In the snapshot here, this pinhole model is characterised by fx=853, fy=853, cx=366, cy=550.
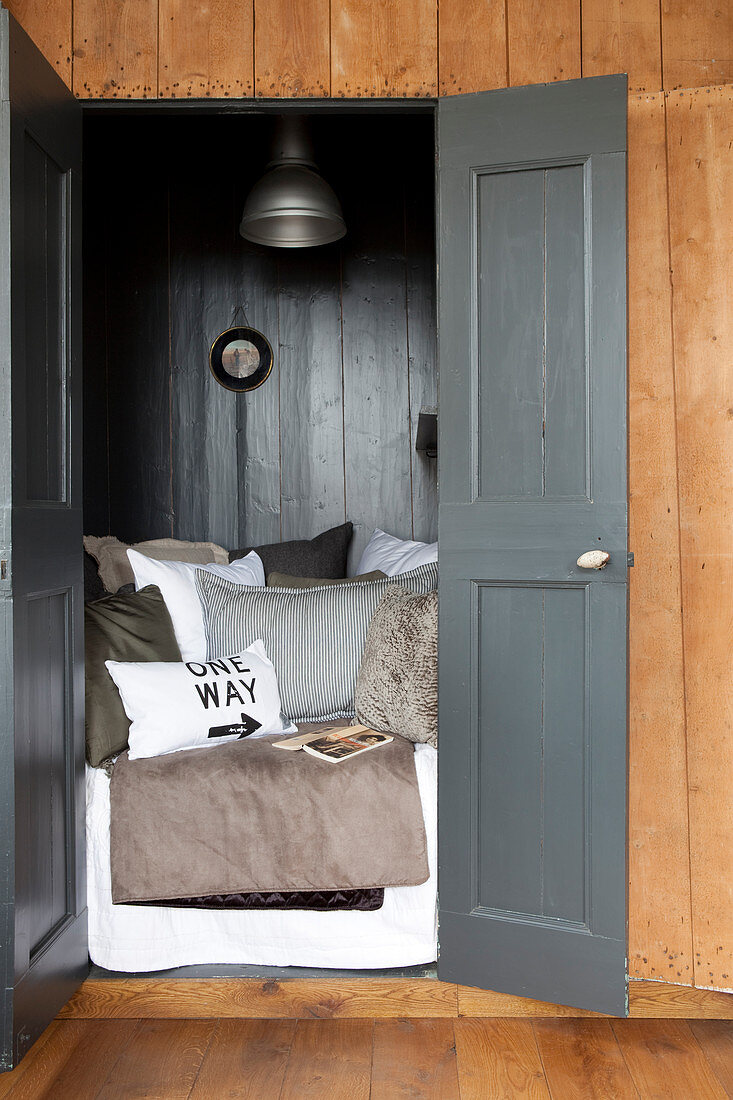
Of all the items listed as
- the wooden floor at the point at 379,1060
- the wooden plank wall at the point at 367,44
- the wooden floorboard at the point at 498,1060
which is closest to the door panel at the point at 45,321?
the wooden plank wall at the point at 367,44

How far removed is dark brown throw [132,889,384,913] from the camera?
216cm

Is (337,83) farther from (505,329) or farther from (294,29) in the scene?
(505,329)

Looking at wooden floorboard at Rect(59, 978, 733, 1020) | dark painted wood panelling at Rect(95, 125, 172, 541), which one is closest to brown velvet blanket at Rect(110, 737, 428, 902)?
wooden floorboard at Rect(59, 978, 733, 1020)

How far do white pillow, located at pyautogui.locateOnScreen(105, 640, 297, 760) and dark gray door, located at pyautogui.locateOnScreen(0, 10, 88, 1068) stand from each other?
15 centimetres

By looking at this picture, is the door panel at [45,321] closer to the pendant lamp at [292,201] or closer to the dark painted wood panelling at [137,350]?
the pendant lamp at [292,201]

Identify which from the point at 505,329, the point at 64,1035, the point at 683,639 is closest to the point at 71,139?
the point at 505,329

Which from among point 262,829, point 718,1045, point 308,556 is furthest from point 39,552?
point 718,1045

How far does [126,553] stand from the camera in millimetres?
3012

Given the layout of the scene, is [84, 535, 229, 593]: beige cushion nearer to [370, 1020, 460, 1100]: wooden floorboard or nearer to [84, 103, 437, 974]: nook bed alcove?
[84, 103, 437, 974]: nook bed alcove

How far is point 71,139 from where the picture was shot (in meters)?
2.18

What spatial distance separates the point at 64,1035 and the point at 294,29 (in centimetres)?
264

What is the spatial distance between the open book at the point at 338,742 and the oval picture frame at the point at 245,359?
1.68m

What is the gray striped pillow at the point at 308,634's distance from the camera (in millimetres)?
2600

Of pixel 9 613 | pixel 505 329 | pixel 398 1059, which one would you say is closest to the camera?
pixel 9 613
